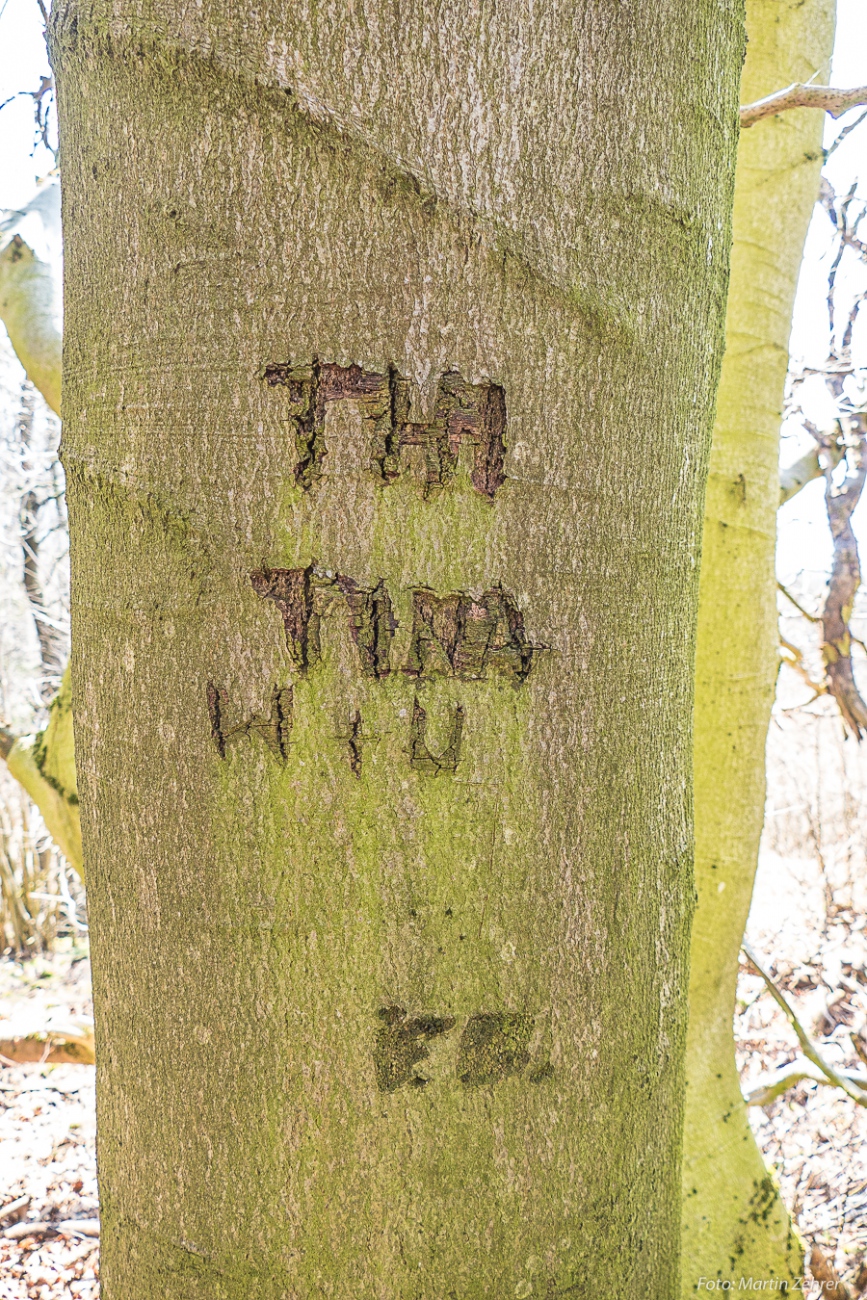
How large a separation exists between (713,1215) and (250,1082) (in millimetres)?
1996

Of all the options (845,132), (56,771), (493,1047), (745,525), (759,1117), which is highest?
(845,132)

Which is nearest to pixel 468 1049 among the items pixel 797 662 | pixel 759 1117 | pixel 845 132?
pixel 845 132

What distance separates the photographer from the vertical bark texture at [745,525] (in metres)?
2.35

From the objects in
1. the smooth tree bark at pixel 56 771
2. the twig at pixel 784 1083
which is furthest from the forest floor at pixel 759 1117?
the smooth tree bark at pixel 56 771

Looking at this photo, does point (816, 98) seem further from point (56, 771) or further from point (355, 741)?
point (56, 771)

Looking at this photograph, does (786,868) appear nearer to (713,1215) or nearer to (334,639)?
(713,1215)

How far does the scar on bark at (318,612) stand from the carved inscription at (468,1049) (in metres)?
0.27

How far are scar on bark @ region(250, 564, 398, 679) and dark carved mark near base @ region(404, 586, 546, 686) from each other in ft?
0.07

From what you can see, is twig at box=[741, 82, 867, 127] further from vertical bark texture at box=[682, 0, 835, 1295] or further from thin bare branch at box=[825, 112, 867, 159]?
thin bare branch at box=[825, 112, 867, 159]

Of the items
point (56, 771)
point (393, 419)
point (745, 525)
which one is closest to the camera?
point (393, 419)

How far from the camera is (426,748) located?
672 millimetres

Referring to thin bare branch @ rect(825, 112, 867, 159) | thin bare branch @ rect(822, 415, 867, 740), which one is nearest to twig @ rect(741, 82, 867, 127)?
thin bare branch @ rect(825, 112, 867, 159)

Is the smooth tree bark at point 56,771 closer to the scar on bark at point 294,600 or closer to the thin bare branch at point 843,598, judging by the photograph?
the scar on bark at point 294,600

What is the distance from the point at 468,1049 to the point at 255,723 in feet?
0.99
